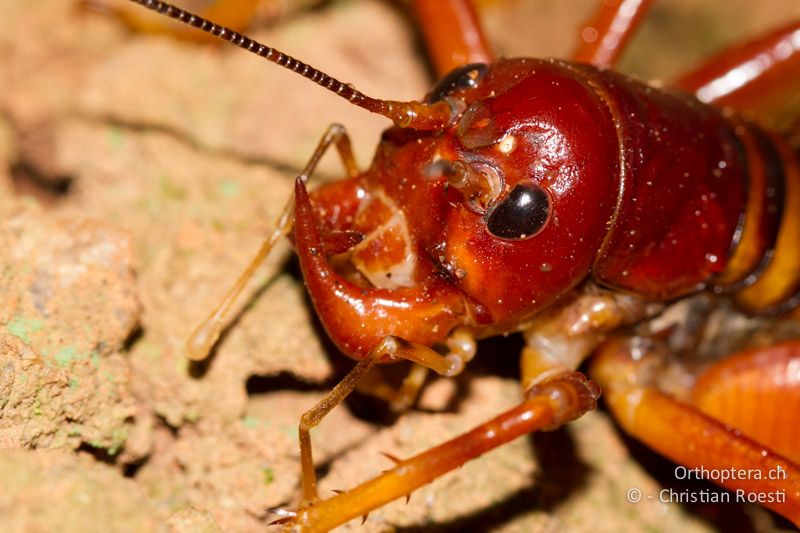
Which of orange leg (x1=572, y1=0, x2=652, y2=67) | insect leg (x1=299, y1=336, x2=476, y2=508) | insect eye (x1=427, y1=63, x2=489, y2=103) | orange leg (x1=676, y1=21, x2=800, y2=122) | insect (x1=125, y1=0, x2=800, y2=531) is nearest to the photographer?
insect leg (x1=299, y1=336, x2=476, y2=508)

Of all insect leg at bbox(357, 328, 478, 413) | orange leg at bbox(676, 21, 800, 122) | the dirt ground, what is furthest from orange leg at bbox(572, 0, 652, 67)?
insect leg at bbox(357, 328, 478, 413)

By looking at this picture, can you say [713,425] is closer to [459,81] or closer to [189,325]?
[459,81]

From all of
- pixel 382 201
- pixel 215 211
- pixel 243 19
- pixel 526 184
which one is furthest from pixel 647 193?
pixel 243 19

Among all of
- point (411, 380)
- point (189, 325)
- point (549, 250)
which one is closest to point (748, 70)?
point (549, 250)

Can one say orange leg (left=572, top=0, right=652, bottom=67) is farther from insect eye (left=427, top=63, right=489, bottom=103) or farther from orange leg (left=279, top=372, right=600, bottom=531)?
orange leg (left=279, top=372, right=600, bottom=531)

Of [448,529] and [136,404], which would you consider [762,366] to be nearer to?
[448,529]

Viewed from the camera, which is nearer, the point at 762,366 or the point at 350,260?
the point at 350,260

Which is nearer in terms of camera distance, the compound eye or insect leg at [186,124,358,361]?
the compound eye
